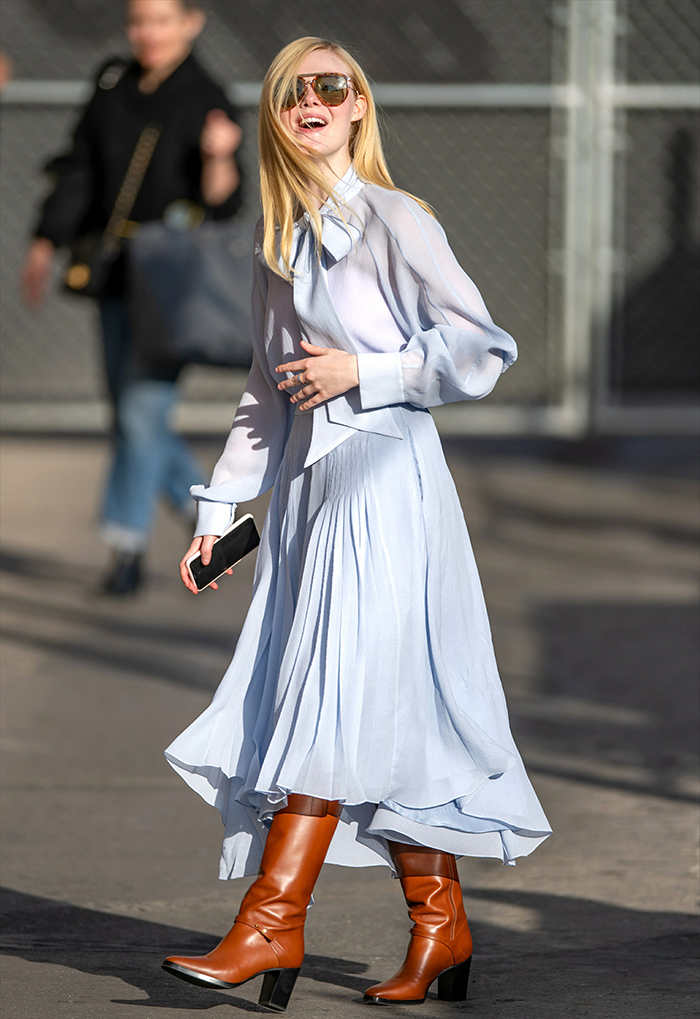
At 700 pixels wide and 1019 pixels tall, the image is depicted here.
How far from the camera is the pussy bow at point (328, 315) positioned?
272cm

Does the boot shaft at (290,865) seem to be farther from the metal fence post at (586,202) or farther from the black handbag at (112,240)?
the metal fence post at (586,202)

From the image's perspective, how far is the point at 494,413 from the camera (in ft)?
32.3

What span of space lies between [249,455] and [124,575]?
3.52 meters

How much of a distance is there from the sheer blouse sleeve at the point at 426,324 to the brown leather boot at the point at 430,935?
0.86 meters

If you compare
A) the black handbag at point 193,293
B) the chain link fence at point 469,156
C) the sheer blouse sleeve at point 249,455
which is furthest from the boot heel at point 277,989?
the chain link fence at point 469,156

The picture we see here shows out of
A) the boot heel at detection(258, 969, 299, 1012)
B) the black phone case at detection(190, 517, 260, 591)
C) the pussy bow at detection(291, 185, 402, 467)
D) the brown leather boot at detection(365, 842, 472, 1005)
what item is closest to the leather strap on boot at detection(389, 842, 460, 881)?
the brown leather boot at detection(365, 842, 472, 1005)

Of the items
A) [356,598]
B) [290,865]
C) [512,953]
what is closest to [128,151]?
[356,598]

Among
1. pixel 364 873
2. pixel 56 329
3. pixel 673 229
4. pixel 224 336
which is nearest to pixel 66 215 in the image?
pixel 224 336

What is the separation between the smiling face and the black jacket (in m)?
3.53

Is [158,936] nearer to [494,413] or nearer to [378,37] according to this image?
[494,413]

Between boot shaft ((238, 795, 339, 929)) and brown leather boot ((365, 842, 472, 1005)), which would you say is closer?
boot shaft ((238, 795, 339, 929))

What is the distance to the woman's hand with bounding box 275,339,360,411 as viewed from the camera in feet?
8.82

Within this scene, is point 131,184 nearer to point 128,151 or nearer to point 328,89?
point 128,151

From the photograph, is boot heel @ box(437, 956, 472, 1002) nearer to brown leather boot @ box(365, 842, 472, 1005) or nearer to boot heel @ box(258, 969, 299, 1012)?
brown leather boot @ box(365, 842, 472, 1005)
